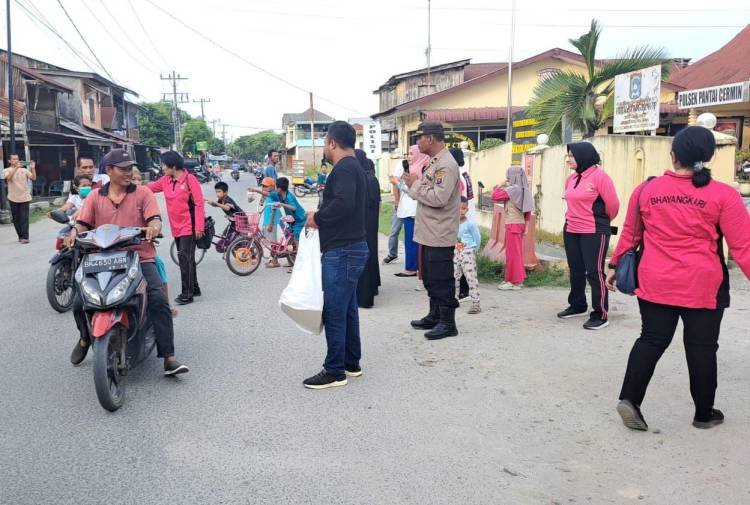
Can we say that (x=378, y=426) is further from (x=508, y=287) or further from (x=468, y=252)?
(x=508, y=287)

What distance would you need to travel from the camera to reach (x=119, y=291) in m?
4.46

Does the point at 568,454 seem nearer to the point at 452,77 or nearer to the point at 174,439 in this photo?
the point at 174,439

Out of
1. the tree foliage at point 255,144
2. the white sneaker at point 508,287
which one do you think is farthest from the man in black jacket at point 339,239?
the tree foliage at point 255,144

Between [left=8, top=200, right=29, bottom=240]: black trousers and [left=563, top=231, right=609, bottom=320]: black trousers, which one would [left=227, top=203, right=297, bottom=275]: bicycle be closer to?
[left=563, top=231, right=609, bottom=320]: black trousers

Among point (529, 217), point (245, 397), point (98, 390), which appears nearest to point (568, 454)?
point (245, 397)

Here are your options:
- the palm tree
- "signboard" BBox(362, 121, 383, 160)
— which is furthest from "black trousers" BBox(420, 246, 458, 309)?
"signboard" BBox(362, 121, 383, 160)

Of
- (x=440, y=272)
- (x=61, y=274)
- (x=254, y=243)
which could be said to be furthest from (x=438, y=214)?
(x=254, y=243)

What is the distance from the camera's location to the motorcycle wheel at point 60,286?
7.25 meters

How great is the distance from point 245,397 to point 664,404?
9.28 ft

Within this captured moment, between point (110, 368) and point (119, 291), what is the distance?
51 cm

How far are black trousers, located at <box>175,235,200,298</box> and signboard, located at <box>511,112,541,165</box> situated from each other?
870 cm

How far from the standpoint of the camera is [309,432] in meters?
4.12

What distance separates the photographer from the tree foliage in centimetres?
13175

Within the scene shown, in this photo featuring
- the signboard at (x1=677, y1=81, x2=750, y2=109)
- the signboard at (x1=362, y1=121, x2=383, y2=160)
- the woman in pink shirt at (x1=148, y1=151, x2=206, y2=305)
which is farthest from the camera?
the signboard at (x1=362, y1=121, x2=383, y2=160)
